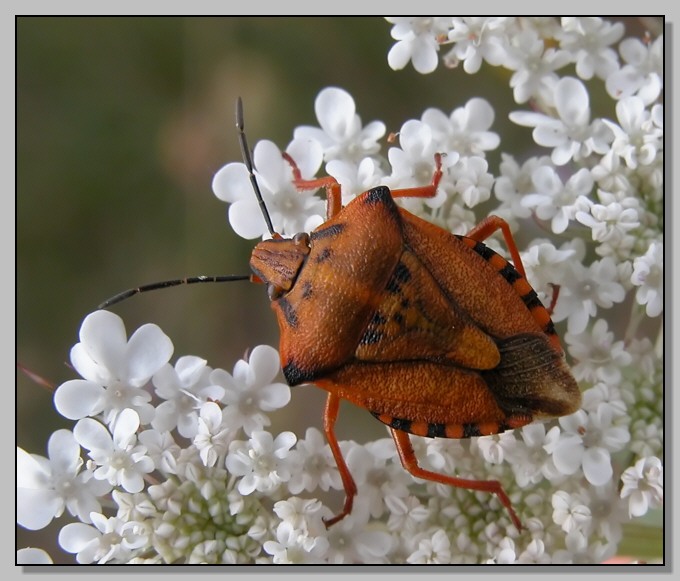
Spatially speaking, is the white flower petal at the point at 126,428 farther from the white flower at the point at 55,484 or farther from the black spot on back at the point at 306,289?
the black spot on back at the point at 306,289

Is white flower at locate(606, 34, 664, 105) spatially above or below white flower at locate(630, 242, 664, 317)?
above

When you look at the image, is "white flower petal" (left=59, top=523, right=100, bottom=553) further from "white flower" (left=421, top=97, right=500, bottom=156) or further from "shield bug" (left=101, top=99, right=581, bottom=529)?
"white flower" (left=421, top=97, right=500, bottom=156)

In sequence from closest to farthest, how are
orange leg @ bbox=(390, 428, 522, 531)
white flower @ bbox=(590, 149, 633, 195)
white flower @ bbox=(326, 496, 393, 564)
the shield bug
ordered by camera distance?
the shield bug < orange leg @ bbox=(390, 428, 522, 531) < white flower @ bbox=(326, 496, 393, 564) < white flower @ bbox=(590, 149, 633, 195)

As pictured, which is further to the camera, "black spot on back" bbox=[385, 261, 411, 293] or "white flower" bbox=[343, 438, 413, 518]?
"white flower" bbox=[343, 438, 413, 518]

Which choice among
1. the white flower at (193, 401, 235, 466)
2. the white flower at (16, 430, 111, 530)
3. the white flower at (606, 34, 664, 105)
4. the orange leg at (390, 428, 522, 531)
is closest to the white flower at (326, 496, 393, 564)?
the orange leg at (390, 428, 522, 531)

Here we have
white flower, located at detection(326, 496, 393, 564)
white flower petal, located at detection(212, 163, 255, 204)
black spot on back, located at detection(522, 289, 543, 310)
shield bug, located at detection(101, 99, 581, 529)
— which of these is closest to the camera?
shield bug, located at detection(101, 99, 581, 529)
